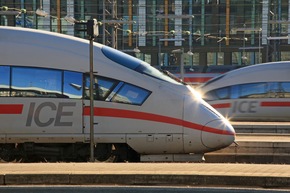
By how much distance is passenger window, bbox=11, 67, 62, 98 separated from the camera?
1048 cm

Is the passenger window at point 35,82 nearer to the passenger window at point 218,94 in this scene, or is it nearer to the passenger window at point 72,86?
the passenger window at point 72,86

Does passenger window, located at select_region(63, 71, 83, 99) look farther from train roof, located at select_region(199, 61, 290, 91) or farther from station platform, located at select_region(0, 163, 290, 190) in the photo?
train roof, located at select_region(199, 61, 290, 91)

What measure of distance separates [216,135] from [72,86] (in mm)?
3063

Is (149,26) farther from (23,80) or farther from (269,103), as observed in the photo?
(23,80)

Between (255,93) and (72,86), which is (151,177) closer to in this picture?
(72,86)

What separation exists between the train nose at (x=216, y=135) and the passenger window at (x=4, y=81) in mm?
4042

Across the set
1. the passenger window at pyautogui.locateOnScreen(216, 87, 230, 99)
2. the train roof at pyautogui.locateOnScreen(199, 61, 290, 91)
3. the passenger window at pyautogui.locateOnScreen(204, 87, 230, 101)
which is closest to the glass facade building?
the passenger window at pyautogui.locateOnScreen(204, 87, 230, 101)

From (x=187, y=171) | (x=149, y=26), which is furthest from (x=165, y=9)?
(x=187, y=171)

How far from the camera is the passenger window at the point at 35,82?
34.4 feet

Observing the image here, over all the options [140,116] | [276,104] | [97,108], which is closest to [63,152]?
[97,108]

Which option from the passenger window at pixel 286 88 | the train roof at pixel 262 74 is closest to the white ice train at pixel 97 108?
the train roof at pixel 262 74

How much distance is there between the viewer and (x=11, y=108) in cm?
1045

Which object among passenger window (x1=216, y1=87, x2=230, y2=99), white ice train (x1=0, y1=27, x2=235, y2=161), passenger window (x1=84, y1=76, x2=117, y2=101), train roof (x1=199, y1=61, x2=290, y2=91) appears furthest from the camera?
passenger window (x1=216, y1=87, x2=230, y2=99)

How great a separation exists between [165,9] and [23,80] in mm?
50352
